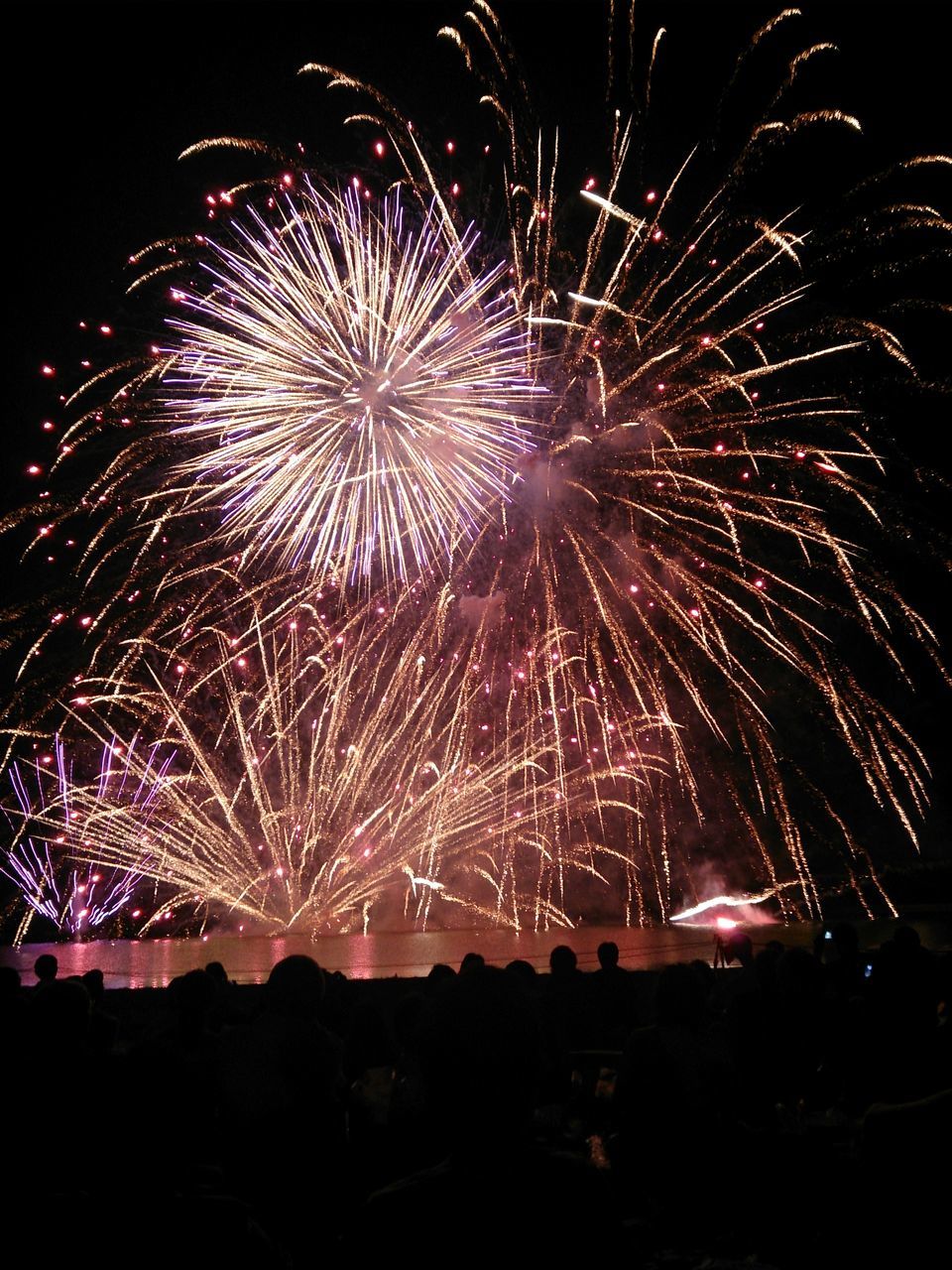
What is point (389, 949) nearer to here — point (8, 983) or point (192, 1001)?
point (8, 983)

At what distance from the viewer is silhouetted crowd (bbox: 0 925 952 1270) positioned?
203cm

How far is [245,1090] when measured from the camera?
396cm

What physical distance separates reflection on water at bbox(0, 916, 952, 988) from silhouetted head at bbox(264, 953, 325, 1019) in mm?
11699

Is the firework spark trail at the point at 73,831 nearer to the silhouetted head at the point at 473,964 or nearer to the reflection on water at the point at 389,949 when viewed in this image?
the reflection on water at the point at 389,949

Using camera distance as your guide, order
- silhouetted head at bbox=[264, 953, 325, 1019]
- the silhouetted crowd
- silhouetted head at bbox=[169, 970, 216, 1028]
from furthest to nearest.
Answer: silhouetted head at bbox=[169, 970, 216, 1028], silhouetted head at bbox=[264, 953, 325, 1019], the silhouetted crowd

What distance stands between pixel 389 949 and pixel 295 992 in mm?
20004

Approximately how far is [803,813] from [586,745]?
375 inches

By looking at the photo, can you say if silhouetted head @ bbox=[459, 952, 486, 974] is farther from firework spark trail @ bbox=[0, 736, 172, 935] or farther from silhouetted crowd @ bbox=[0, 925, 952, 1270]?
firework spark trail @ bbox=[0, 736, 172, 935]

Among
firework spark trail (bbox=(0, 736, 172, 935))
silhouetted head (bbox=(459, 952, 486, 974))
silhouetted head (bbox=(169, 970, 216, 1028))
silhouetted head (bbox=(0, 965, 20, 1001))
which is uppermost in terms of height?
firework spark trail (bbox=(0, 736, 172, 935))

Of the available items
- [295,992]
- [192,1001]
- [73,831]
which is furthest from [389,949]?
[295,992]

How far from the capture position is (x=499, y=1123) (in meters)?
2.05

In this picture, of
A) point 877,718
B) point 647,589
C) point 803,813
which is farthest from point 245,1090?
point 877,718

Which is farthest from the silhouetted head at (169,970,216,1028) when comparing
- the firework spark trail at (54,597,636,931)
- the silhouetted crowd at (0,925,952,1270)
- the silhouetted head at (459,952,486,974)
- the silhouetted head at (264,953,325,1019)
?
the firework spark trail at (54,597,636,931)

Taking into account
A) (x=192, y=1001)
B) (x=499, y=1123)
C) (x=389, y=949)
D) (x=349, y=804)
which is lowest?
(x=499, y=1123)
